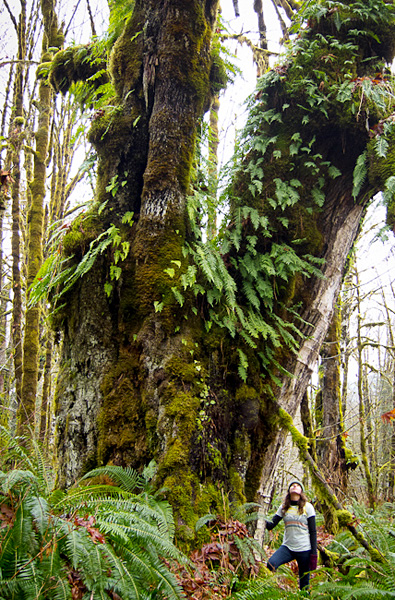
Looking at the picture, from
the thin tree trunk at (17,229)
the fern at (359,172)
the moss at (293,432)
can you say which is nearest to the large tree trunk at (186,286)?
the moss at (293,432)

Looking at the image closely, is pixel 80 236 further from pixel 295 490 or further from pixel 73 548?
pixel 295 490

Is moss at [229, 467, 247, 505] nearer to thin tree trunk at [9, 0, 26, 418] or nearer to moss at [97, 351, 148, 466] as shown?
moss at [97, 351, 148, 466]

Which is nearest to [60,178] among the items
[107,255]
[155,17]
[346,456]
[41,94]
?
[41,94]

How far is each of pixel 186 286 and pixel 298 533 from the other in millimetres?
3183

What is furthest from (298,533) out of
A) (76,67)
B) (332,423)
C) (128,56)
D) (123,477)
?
Answer: (76,67)

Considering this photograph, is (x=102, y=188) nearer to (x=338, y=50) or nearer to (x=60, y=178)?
(x=338, y=50)

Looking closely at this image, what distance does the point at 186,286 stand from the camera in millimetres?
3604

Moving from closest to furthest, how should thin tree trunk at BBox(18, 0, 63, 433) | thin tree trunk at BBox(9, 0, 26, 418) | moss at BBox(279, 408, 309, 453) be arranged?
moss at BBox(279, 408, 309, 453)
thin tree trunk at BBox(18, 0, 63, 433)
thin tree trunk at BBox(9, 0, 26, 418)

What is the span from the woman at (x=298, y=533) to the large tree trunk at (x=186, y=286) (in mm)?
872

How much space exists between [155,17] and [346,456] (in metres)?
7.94

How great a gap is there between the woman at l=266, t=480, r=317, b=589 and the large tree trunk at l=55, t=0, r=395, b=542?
2.86 feet

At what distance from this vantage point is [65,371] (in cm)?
381

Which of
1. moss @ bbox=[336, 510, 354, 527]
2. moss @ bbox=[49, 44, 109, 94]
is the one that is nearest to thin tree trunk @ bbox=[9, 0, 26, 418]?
moss @ bbox=[49, 44, 109, 94]

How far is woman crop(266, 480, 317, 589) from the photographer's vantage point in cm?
412
